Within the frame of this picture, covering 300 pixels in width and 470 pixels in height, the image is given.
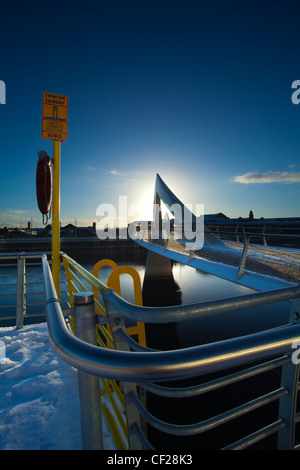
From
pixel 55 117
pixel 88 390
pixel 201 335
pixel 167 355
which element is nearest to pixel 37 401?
pixel 88 390

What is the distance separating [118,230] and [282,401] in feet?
140

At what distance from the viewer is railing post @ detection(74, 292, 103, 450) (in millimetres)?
668

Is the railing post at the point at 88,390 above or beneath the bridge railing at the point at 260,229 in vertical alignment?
beneath

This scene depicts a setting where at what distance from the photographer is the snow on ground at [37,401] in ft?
4.46

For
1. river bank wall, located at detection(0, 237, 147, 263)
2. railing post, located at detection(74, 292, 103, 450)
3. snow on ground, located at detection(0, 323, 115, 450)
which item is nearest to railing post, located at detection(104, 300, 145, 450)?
railing post, located at detection(74, 292, 103, 450)

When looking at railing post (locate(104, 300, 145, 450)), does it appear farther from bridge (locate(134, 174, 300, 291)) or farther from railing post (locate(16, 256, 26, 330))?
bridge (locate(134, 174, 300, 291))

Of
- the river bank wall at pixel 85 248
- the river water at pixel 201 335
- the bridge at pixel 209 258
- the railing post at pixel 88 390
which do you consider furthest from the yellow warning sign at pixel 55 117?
the river bank wall at pixel 85 248

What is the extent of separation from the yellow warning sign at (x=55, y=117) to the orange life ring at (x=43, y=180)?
0.86 feet

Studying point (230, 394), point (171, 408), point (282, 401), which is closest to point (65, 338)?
point (282, 401)

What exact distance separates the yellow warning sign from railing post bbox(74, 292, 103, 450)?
2.82m

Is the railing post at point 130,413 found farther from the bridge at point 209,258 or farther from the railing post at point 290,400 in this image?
the bridge at point 209,258

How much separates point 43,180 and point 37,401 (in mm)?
2310

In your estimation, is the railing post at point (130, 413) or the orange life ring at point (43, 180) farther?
the orange life ring at point (43, 180)
